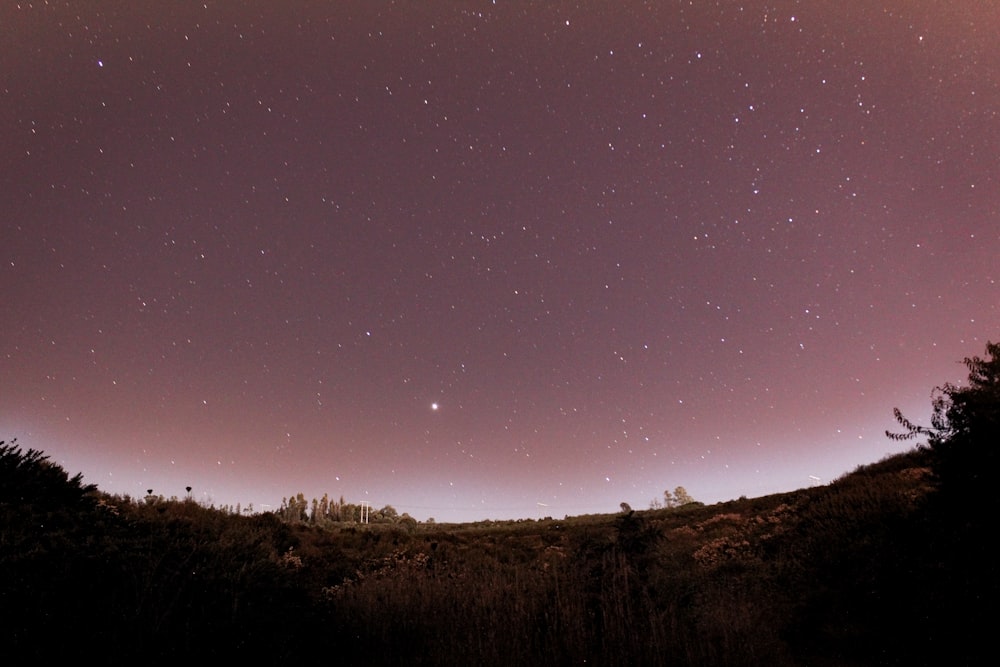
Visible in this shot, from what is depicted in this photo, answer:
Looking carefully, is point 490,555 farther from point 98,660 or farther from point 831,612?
point 98,660

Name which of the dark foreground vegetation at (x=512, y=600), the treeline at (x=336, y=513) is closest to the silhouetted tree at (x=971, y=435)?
the dark foreground vegetation at (x=512, y=600)

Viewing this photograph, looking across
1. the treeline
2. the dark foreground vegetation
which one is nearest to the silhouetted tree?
the dark foreground vegetation

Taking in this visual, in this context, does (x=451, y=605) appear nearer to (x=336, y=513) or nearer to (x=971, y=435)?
(x=971, y=435)

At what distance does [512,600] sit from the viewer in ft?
25.4

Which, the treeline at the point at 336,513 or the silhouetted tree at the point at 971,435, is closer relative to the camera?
the silhouetted tree at the point at 971,435

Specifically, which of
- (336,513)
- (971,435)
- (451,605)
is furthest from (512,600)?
(336,513)

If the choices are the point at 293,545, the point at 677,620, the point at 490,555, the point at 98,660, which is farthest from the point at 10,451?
the point at 490,555

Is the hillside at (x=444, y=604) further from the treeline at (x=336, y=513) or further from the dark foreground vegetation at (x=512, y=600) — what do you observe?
the treeline at (x=336, y=513)

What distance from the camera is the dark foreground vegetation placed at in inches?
215

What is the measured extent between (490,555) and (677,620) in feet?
43.3

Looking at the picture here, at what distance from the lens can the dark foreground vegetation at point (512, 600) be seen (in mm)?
5453

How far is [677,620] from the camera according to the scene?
740 centimetres

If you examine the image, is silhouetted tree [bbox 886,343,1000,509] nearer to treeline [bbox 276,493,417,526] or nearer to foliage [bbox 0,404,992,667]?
foliage [bbox 0,404,992,667]

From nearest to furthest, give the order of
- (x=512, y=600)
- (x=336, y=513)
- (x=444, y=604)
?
(x=444, y=604)
(x=512, y=600)
(x=336, y=513)
